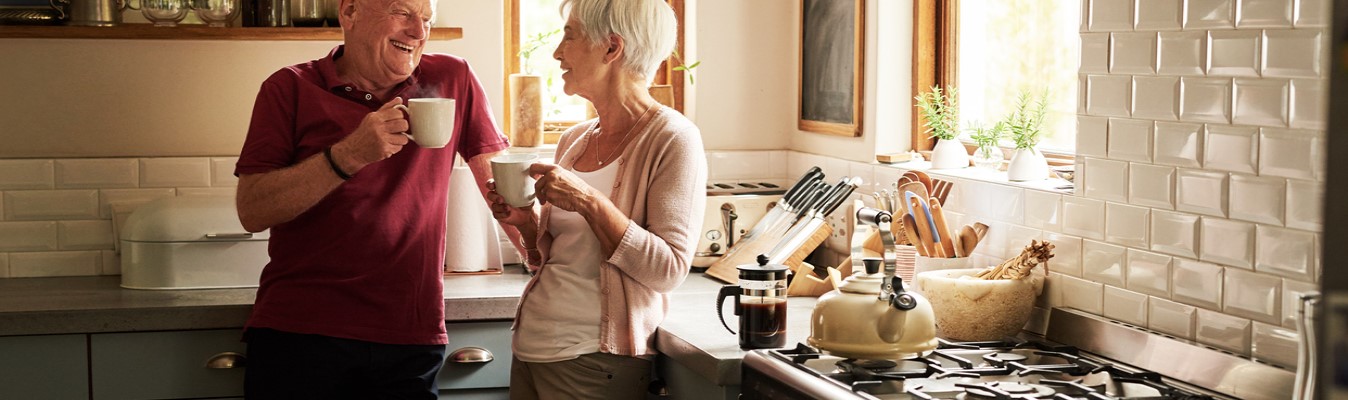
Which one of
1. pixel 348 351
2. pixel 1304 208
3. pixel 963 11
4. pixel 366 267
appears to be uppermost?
Answer: pixel 963 11

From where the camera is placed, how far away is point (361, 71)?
2.46 metres

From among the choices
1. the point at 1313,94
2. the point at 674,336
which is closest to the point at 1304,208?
the point at 1313,94

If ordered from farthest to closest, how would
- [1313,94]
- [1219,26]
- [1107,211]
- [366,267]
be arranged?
[366,267] → [1107,211] → [1219,26] → [1313,94]

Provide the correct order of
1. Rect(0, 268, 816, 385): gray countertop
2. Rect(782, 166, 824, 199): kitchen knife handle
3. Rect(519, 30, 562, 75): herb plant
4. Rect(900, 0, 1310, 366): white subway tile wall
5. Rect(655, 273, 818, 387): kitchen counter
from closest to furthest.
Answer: Rect(900, 0, 1310, 366): white subway tile wall → Rect(655, 273, 818, 387): kitchen counter → Rect(0, 268, 816, 385): gray countertop → Rect(782, 166, 824, 199): kitchen knife handle → Rect(519, 30, 562, 75): herb plant

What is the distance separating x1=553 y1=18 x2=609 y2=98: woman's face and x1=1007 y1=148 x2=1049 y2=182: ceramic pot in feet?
2.89

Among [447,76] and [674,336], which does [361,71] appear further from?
[674,336]

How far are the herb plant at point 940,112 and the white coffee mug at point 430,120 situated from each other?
1.28 metres

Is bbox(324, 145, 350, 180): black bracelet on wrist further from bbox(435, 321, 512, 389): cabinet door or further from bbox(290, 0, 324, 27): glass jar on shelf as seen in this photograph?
bbox(290, 0, 324, 27): glass jar on shelf

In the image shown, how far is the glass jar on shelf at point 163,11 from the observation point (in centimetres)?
311

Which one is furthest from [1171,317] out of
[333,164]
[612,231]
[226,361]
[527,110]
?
[226,361]

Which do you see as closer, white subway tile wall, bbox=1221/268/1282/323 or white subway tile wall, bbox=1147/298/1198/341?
white subway tile wall, bbox=1221/268/1282/323

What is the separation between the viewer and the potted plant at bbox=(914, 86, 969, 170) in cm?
297

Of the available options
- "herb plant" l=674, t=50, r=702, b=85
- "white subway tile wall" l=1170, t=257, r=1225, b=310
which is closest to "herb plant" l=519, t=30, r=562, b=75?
"herb plant" l=674, t=50, r=702, b=85

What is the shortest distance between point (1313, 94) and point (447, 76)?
1564 millimetres
